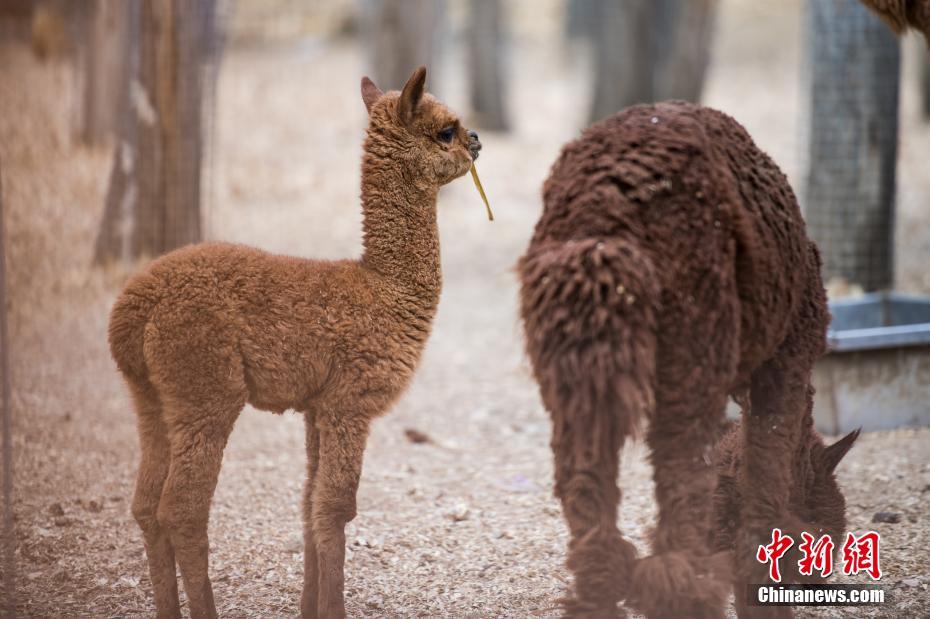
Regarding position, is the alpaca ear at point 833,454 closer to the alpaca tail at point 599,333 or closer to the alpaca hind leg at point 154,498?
the alpaca tail at point 599,333

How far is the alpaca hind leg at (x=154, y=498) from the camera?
3.90m

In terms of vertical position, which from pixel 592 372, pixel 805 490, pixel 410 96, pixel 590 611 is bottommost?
pixel 590 611

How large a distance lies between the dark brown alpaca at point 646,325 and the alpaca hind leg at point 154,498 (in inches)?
62.3

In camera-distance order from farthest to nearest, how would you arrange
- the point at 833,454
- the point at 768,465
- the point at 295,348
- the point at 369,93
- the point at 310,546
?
the point at 369,93
the point at 833,454
the point at 310,546
the point at 295,348
the point at 768,465

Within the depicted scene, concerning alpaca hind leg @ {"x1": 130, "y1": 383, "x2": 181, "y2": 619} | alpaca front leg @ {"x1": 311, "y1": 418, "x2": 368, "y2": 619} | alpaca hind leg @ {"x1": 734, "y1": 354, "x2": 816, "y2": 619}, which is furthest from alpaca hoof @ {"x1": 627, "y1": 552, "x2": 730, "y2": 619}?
alpaca hind leg @ {"x1": 130, "y1": 383, "x2": 181, "y2": 619}

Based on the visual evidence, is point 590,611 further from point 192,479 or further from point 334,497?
point 192,479

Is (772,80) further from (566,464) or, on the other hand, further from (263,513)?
(566,464)

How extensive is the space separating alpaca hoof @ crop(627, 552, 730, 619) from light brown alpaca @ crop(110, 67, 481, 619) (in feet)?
3.96

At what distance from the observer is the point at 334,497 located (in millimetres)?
3869

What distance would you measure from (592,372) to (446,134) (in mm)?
1473

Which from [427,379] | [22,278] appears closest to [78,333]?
[22,278]

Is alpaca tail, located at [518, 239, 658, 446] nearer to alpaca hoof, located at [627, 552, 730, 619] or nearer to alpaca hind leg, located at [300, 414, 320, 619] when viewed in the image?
alpaca hoof, located at [627, 552, 730, 619]

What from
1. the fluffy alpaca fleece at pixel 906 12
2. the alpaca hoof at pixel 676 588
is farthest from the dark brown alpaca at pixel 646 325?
the fluffy alpaca fleece at pixel 906 12

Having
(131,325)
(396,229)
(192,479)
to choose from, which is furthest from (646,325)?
(131,325)
